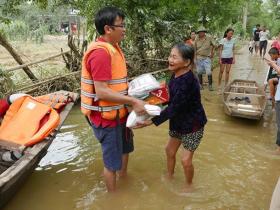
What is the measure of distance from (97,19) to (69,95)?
7.84 ft

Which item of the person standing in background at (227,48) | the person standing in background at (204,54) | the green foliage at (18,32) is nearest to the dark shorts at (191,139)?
the person standing in background at (204,54)

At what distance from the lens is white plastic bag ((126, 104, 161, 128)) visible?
3285 millimetres

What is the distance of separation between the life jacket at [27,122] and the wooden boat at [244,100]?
11.5ft

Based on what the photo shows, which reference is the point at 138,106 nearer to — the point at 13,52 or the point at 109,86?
the point at 109,86

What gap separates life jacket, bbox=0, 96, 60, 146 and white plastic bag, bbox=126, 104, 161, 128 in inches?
49.1

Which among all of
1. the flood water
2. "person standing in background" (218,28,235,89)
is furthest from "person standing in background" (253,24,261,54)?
the flood water

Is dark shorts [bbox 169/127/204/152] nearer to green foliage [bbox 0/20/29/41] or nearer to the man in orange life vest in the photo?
the man in orange life vest

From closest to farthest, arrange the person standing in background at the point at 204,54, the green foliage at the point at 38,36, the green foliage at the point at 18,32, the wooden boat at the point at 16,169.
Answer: the wooden boat at the point at 16,169 → the person standing in background at the point at 204,54 → the green foliage at the point at 18,32 → the green foliage at the point at 38,36

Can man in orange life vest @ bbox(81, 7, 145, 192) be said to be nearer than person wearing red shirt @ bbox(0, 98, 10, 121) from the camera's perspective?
Yes

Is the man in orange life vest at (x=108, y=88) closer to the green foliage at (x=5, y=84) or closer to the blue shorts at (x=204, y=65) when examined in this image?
the green foliage at (x=5, y=84)

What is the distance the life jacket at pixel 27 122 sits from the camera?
13.8 ft

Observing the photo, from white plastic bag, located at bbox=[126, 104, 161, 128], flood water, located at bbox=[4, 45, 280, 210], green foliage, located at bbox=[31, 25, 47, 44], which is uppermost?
white plastic bag, located at bbox=[126, 104, 161, 128]

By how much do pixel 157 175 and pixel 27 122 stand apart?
1.76m

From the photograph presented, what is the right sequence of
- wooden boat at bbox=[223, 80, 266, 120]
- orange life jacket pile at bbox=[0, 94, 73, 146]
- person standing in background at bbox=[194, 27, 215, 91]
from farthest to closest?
person standing in background at bbox=[194, 27, 215, 91]
wooden boat at bbox=[223, 80, 266, 120]
orange life jacket pile at bbox=[0, 94, 73, 146]
